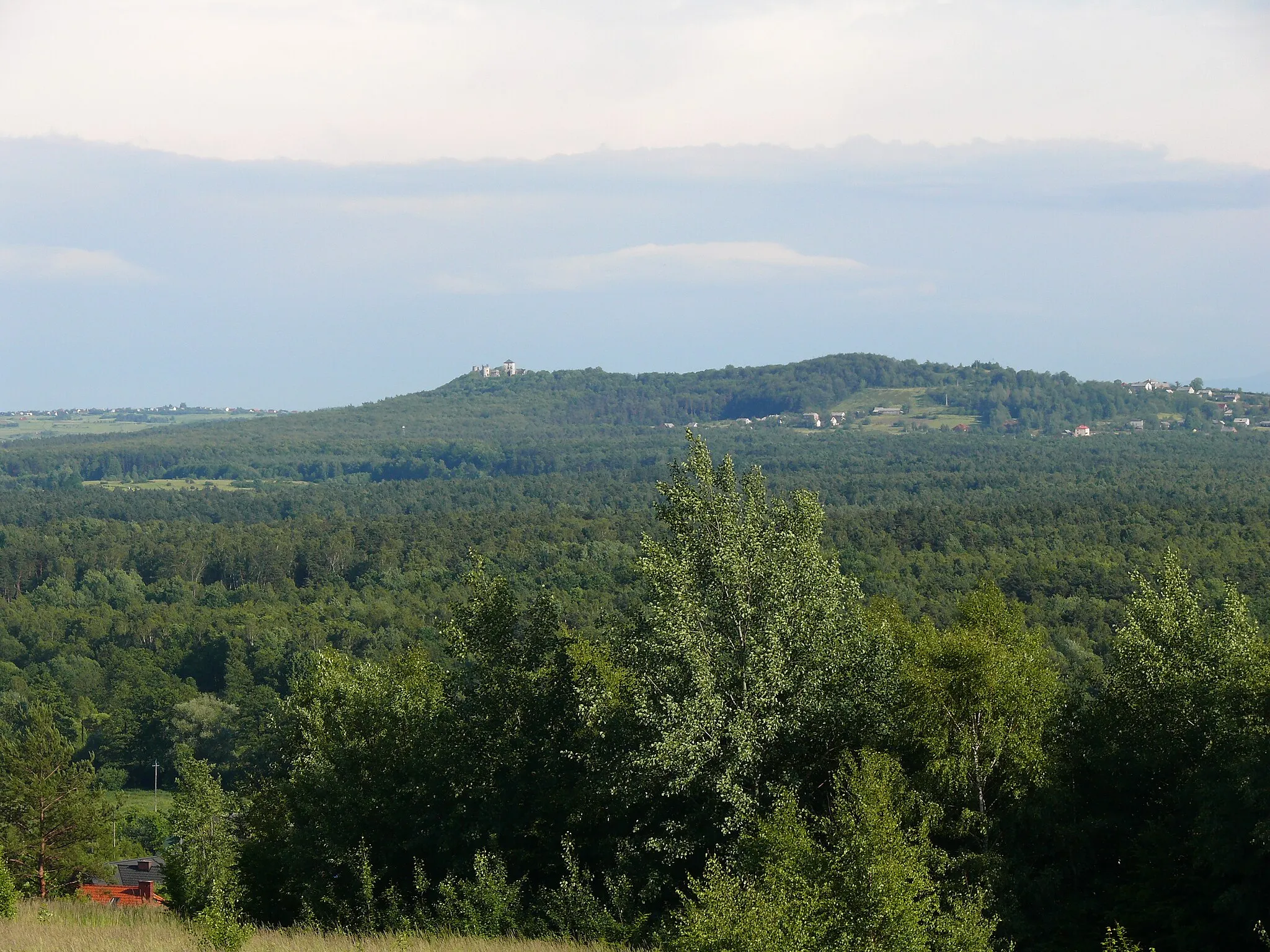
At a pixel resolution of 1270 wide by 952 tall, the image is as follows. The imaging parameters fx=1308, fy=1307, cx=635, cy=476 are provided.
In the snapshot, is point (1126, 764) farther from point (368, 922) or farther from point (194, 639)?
point (194, 639)

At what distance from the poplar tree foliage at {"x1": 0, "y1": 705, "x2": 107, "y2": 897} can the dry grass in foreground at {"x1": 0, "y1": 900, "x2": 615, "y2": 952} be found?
59.3 ft

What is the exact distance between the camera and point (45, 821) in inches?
1559

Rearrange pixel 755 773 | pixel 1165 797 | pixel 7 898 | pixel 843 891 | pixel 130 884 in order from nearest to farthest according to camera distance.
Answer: pixel 843 891 < pixel 755 773 < pixel 1165 797 < pixel 7 898 < pixel 130 884

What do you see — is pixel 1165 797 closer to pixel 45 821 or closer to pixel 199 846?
pixel 199 846

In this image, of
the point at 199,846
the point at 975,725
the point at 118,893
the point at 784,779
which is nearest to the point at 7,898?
the point at 199,846

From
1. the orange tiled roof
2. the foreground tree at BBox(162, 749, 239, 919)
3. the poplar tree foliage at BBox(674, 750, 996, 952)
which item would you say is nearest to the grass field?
the orange tiled roof

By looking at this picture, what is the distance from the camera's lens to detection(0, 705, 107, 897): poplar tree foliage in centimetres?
3828

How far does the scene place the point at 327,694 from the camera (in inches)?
1291

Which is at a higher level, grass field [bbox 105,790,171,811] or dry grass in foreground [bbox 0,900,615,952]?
dry grass in foreground [bbox 0,900,615,952]

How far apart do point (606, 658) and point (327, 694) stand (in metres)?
8.98

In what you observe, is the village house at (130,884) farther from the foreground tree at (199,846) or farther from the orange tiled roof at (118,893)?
the foreground tree at (199,846)

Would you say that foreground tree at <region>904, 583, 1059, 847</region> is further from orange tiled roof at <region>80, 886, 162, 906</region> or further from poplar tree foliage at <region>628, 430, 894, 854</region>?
orange tiled roof at <region>80, 886, 162, 906</region>

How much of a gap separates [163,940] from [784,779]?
9395 mm

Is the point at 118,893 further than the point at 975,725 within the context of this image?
Yes
